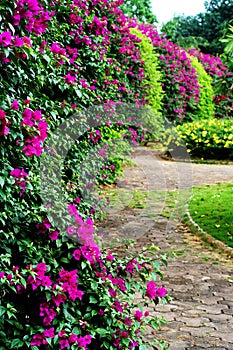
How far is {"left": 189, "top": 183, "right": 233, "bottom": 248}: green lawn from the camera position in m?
7.30

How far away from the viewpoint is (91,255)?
3.04 meters

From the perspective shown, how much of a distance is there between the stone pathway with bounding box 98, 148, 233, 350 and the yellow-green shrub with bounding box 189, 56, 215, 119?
775 centimetres

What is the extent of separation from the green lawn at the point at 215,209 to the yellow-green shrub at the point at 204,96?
832 cm

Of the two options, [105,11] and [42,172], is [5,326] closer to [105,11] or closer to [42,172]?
[42,172]

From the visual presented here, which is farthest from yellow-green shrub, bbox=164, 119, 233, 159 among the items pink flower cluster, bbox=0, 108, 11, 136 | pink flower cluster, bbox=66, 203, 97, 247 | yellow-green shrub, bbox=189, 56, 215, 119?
pink flower cluster, bbox=0, 108, 11, 136

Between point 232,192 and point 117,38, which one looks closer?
point 117,38

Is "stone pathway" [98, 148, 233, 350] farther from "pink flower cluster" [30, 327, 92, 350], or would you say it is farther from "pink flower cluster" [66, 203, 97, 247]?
"pink flower cluster" [66, 203, 97, 247]

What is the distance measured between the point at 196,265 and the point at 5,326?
355cm

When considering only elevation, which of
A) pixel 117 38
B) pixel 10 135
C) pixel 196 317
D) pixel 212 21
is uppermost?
pixel 212 21

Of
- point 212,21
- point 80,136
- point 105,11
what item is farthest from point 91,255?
point 212,21

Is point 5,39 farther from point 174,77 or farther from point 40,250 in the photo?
point 174,77

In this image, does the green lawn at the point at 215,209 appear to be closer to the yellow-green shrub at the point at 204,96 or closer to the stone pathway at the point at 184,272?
the stone pathway at the point at 184,272

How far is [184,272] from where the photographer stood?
19.1 ft

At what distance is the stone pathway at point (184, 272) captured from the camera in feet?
13.9
